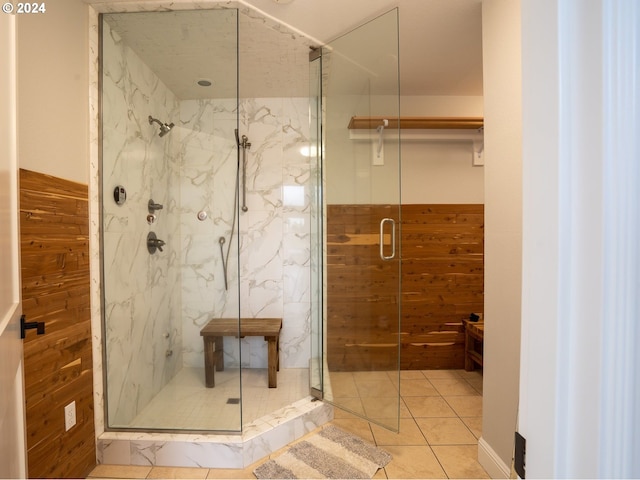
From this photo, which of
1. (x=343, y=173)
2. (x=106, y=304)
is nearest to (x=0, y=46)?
(x=106, y=304)

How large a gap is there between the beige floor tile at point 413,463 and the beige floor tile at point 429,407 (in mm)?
419

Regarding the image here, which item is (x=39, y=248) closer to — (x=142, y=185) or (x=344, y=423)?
(x=142, y=185)

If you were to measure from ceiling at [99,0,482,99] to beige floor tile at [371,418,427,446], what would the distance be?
2408 mm

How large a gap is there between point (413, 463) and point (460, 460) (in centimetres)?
28

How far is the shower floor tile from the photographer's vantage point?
192 cm

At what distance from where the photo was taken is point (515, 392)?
1.55 m

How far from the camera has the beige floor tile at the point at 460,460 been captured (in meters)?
1.73

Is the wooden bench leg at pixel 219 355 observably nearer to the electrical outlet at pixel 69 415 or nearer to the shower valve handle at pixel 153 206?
the electrical outlet at pixel 69 415

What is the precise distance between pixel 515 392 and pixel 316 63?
2386mm

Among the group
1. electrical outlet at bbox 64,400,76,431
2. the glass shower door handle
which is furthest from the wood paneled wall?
the glass shower door handle

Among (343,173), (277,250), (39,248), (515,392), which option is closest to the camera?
(39,248)

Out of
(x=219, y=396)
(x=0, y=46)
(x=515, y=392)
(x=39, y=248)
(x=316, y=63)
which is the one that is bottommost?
(x=219, y=396)

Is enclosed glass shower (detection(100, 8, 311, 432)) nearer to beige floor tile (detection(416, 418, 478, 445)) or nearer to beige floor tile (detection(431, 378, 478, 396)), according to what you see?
beige floor tile (detection(416, 418, 478, 445))

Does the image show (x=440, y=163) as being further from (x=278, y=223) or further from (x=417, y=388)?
(x=417, y=388)
